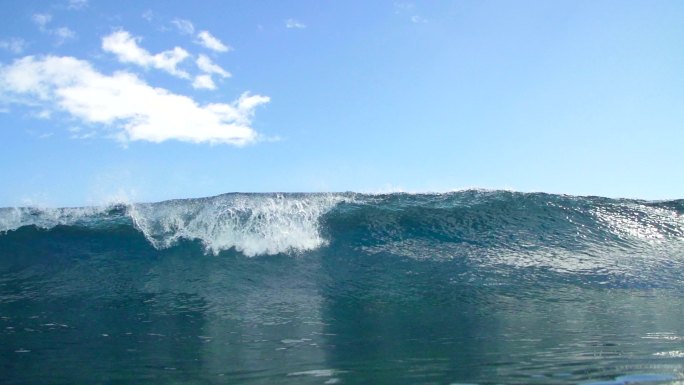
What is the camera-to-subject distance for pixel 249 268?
12922 mm

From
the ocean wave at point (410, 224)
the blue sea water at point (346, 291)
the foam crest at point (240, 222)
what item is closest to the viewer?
the blue sea water at point (346, 291)

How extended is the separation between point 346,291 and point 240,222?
4.96 meters

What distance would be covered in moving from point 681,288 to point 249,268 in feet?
30.5

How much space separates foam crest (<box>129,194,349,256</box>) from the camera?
14359 millimetres

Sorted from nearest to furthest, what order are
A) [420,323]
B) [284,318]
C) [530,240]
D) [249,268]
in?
[420,323], [284,318], [249,268], [530,240]

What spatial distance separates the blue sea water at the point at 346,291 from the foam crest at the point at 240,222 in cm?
5

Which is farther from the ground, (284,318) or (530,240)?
(530,240)

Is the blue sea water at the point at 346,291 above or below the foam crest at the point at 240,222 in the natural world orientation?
below

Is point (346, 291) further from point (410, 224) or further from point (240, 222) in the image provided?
point (410, 224)

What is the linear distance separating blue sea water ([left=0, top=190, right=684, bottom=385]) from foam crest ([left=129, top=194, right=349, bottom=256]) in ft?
0.18

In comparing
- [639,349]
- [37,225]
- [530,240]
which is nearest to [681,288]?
[530,240]

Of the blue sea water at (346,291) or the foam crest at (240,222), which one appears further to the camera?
the foam crest at (240,222)

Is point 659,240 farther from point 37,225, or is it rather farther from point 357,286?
point 37,225

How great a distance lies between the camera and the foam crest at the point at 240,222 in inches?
565
